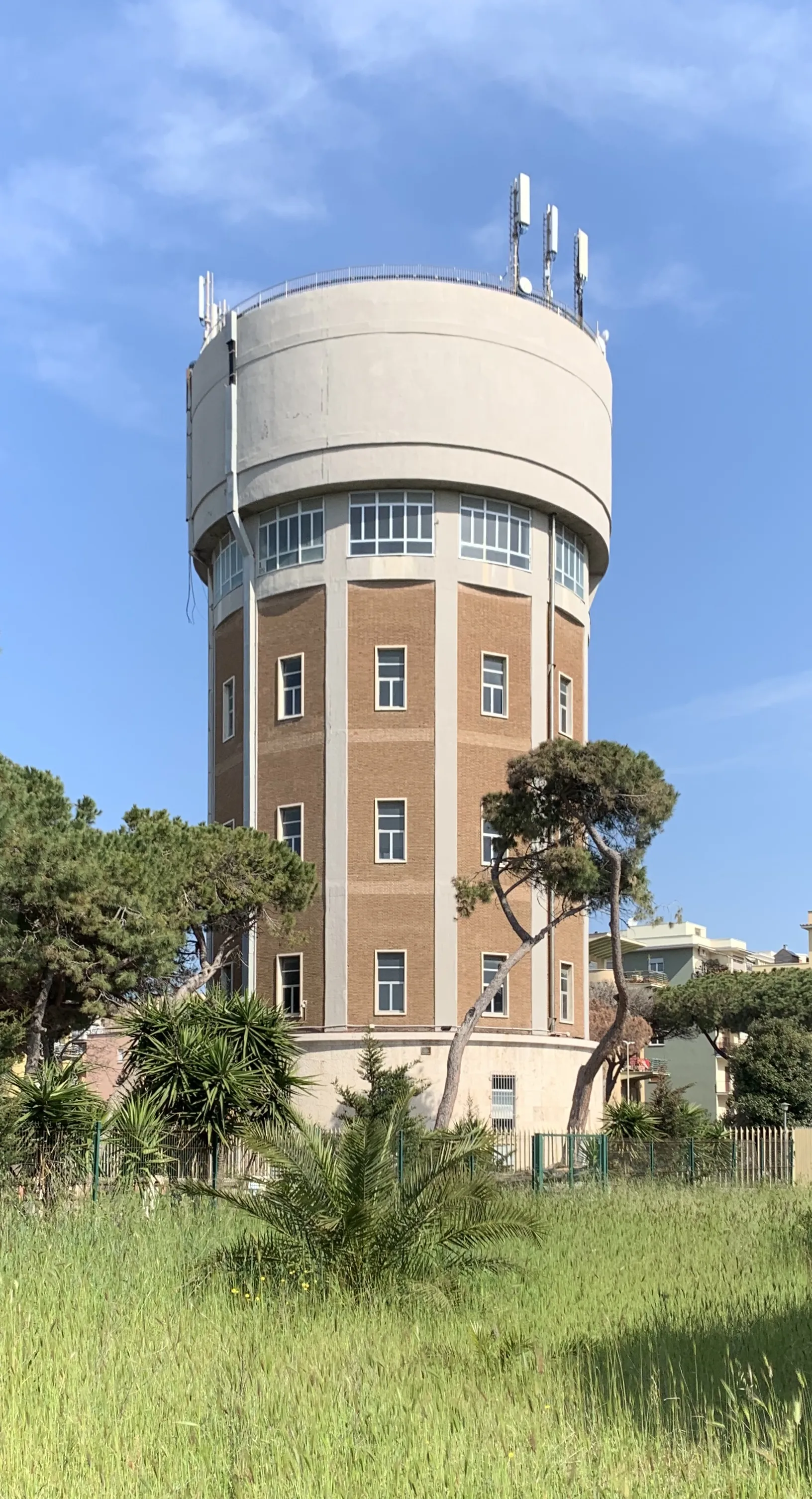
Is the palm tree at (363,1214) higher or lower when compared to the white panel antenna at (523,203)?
lower

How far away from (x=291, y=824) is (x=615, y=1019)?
13255mm

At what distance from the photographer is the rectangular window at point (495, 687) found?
46.4 m

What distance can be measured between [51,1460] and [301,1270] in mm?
6371

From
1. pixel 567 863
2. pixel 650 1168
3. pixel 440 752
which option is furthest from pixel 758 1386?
pixel 440 752

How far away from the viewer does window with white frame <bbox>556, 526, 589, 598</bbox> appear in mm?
49406

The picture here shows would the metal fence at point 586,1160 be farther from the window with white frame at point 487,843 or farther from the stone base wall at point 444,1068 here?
the window with white frame at point 487,843

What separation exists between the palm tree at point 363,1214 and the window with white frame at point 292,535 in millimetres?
32726

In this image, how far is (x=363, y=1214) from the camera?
1399 cm

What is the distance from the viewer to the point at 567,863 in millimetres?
36188

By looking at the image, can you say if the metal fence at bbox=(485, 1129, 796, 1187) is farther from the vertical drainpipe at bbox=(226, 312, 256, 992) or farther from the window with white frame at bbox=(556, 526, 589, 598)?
the window with white frame at bbox=(556, 526, 589, 598)

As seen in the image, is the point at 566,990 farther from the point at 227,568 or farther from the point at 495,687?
the point at 227,568

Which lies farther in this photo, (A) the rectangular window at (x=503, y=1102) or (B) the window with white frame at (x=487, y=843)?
(B) the window with white frame at (x=487, y=843)

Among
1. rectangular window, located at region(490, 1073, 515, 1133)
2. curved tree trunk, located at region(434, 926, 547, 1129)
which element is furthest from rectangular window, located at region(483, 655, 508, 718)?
rectangular window, located at region(490, 1073, 515, 1133)

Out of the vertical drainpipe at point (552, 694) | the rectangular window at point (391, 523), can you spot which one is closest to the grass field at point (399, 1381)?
the vertical drainpipe at point (552, 694)
